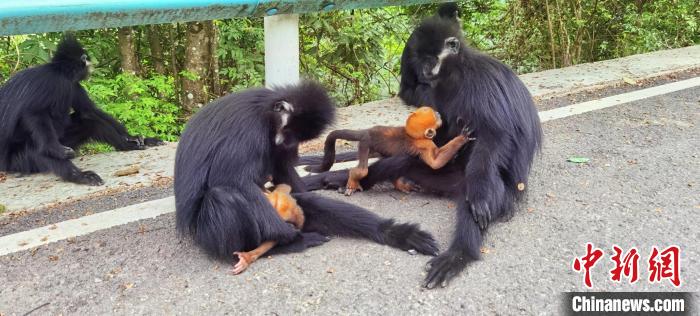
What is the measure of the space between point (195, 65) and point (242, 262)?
164 inches

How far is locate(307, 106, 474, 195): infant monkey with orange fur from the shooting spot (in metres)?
3.97

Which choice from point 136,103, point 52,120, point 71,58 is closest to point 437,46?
point 71,58

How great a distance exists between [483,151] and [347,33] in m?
4.25

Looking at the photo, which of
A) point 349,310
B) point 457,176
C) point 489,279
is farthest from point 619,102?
point 349,310

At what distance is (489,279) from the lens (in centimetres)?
297

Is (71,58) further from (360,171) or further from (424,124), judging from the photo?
(424,124)

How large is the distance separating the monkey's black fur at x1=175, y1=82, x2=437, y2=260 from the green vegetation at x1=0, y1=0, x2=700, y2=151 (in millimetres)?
2974

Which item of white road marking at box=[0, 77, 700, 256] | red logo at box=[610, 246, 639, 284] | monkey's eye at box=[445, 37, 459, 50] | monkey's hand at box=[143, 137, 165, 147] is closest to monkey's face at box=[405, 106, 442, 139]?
monkey's eye at box=[445, 37, 459, 50]

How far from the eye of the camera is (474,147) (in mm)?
3783

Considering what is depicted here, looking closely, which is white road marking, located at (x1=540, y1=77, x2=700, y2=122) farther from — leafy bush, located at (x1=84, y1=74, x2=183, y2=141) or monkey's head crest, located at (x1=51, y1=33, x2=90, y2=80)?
monkey's head crest, located at (x1=51, y1=33, x2=90, y2=80)

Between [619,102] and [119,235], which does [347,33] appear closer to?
[619,102]

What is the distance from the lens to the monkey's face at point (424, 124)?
13.1 feet

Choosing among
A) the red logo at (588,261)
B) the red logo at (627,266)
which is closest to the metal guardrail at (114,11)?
the red logo at (588,261)

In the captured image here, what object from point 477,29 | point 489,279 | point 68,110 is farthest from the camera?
point 477,29
